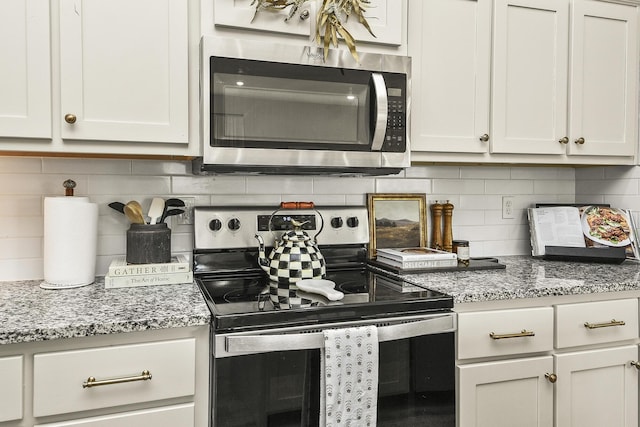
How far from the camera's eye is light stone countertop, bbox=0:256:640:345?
122 cm

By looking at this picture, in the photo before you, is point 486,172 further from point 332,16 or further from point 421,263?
point 332,16

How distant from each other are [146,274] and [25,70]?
0.71m

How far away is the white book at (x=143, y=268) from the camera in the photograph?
163 centimetres

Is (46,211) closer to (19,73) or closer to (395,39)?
(19,73)

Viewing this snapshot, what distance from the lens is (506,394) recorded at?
165 cm

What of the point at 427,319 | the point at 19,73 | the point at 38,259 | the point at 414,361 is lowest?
the point at 414,361

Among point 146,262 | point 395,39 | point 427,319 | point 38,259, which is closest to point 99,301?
point 146,262

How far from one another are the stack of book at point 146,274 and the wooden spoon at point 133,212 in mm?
151

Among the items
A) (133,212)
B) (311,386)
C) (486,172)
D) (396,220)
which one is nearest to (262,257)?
(133,212)

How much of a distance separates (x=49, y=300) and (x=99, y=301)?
153 millimetres

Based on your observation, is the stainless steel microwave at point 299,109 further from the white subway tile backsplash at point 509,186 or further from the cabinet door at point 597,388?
the cabinet door at point 597,388

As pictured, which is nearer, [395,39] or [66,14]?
[66,14]

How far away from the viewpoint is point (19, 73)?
4.76ft

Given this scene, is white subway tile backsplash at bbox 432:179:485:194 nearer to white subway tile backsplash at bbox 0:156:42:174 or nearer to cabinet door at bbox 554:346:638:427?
A: cabinet door at bbox 554:346:638:427
